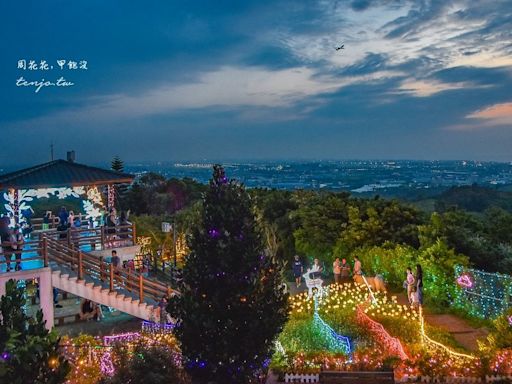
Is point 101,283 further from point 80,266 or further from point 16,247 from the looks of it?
point 16,247

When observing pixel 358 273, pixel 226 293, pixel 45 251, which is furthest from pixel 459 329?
pixel 45 251

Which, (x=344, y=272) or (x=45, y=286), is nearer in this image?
(x=45, y=286)

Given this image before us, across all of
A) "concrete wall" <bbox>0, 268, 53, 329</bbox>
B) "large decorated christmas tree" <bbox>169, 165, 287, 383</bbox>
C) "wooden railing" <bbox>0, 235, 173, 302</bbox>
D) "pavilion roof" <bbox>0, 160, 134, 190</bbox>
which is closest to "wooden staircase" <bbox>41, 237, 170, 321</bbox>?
"wooden railing" <bbox>0, 235, 173, 302</bbox>

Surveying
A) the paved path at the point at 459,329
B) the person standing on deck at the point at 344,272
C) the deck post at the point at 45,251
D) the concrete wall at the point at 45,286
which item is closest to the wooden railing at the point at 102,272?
the deck post at the point at 45,251

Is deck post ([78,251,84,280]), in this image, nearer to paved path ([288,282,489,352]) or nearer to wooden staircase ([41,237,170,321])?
wooden staircase ([41,237,170,321])

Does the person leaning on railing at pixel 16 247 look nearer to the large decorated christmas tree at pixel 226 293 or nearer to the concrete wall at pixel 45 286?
the concrete wall at pixel 45 286

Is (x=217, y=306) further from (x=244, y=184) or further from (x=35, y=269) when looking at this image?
(x=35, y=269)
